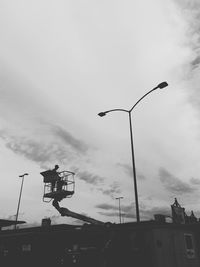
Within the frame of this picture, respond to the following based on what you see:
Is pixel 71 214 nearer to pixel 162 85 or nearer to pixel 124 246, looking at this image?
pixel 124 246

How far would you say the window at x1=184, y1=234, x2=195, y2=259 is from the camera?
15.7m

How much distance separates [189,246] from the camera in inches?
632

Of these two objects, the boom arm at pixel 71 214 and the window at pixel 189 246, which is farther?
the boom arm at pixel 71 214

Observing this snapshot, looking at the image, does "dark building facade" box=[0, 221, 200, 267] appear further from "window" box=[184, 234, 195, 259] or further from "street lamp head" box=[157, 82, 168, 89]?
"street lamp head" box=[157, 82, 168, 89]

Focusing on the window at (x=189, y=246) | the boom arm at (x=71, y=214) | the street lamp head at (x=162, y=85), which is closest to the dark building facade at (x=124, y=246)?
the window at (x=189, y=246)

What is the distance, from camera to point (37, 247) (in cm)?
2053

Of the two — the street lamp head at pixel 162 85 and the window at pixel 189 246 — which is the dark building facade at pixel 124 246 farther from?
the street lamp head at pixel 162 85

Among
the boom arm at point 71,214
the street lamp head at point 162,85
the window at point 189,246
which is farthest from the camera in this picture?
the street lamp head at point 162,85

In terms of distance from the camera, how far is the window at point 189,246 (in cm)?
1570

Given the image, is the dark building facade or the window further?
the window

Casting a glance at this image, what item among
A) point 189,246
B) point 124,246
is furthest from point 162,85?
point 124,246

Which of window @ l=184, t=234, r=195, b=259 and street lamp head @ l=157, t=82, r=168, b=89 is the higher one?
street lamp head @ l=157, t=82, r=168, b=89

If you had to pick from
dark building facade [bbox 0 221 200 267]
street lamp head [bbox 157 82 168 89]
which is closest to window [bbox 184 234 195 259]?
dark building facade [bbox 0 221 200 267]

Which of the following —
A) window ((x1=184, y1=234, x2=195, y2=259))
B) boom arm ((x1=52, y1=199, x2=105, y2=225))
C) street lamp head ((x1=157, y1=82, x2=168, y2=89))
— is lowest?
window ((x1=184, y1=234, x2=195, y2=259))
